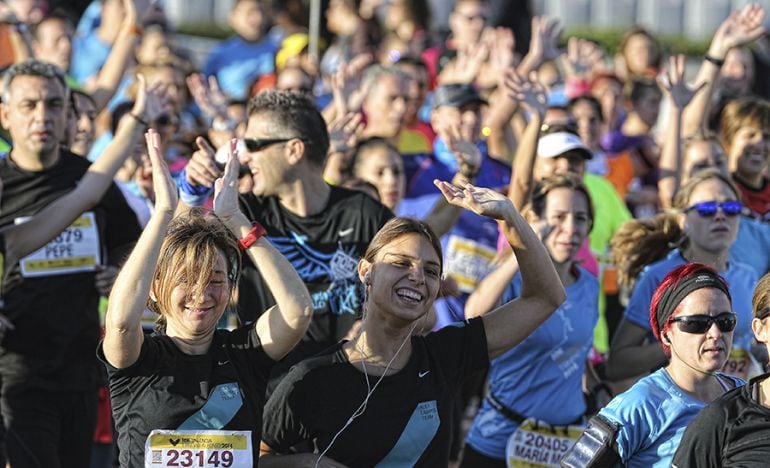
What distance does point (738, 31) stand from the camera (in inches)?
340

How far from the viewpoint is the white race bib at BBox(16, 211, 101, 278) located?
21.9ft

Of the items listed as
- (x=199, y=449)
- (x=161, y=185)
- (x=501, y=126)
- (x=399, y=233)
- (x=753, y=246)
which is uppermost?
(x=161, y=185)

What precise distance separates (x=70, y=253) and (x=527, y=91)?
8.48ft

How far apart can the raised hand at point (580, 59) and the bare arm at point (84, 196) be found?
5337 mm

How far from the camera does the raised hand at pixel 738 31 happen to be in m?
8.60

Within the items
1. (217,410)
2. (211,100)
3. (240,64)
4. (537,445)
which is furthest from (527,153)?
(240,64)

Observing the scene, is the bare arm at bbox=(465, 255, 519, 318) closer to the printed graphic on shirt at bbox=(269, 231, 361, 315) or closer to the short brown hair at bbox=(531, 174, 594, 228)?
the short brown hair at bbox=(531, 174, 594, 228)

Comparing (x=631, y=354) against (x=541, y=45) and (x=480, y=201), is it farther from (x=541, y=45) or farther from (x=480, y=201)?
(x=541, y=45)

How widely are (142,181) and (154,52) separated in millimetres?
3973

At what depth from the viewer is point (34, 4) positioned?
10672mm

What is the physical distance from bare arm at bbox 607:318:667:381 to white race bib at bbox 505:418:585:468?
0.37 meters

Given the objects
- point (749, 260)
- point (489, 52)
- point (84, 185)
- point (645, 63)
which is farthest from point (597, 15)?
point (84, 185)

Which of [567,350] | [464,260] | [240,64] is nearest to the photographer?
[567,350]

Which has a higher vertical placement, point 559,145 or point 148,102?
point 148,102
